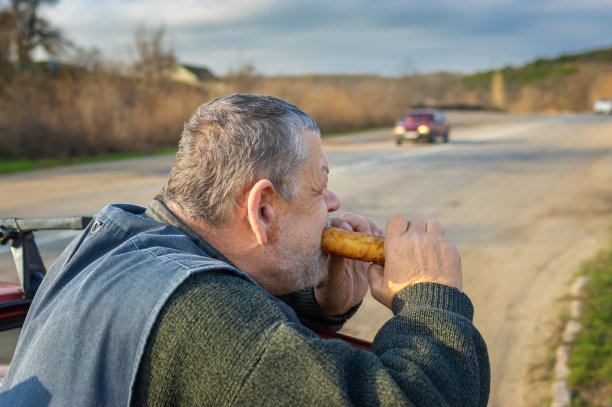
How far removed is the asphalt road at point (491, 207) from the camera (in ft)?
16.6

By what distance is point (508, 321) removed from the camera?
210 inches

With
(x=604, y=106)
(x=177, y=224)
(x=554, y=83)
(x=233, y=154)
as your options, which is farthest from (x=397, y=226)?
(x=554, y=83)

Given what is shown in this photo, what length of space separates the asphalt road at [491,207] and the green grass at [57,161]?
3.47 ft

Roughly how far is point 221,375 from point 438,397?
18.7 inches

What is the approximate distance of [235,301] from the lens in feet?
4.39

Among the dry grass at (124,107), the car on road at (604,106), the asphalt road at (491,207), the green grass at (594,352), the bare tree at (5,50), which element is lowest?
the car on road at (604,106)

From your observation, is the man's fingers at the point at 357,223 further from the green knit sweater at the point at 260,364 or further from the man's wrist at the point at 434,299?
the green knit sweater at the point at 260,364

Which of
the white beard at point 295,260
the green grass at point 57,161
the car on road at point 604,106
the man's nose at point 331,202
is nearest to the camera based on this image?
the white beard at point 295,260

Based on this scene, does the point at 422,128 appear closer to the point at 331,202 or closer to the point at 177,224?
the point at 331,202

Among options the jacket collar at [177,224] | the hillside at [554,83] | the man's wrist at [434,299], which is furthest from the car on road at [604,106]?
the jacket collar at [177,224]

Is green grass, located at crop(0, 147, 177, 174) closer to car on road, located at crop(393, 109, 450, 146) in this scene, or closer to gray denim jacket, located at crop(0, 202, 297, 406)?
car on road, located at crop(393, 109, 450, 146)

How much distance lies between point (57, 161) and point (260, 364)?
2053 centimetres

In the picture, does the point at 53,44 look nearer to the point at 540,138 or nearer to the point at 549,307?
the point at 540,138

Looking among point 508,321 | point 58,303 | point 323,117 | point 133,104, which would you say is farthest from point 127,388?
point 323,117
